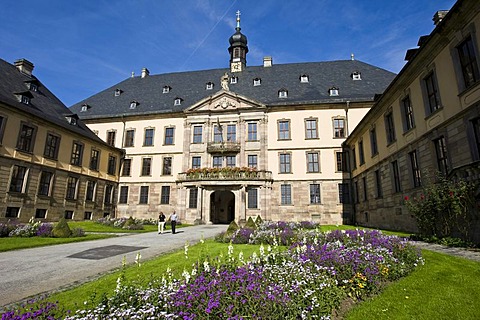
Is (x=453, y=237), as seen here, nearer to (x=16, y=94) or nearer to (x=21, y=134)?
(x=21, y=134)

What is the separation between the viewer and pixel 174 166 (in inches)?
1324

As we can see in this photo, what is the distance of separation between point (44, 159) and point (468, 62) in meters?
31.1

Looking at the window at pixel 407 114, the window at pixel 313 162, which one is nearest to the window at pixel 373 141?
the window at pixel 407 114

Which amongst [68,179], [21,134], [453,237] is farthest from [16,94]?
[453,237]

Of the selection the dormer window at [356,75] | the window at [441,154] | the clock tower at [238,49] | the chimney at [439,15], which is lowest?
the window at [441,154]

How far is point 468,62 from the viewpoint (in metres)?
11.6

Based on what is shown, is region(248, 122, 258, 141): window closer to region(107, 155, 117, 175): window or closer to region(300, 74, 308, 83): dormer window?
region(300, 74, 308, 83): dormer window

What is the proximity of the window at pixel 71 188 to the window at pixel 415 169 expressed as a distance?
97.1ft

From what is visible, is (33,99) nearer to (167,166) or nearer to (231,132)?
(167,166)

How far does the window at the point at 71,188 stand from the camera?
88.4 ft

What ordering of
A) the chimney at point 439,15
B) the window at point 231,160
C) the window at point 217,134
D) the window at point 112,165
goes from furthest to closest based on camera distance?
the window at point 112,165
the window at point 217,134
the window at point 231,160
the chimney at point 439,15

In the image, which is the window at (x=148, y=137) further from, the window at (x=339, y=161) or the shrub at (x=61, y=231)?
the window at (x=339, y=161)

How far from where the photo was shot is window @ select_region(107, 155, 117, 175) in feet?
109

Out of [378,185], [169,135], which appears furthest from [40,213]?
[378,185]
